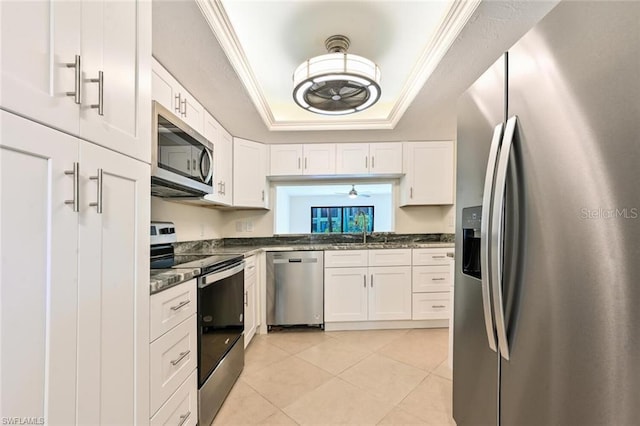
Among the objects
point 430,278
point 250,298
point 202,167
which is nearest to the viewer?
point 202,167

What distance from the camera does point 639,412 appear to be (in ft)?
1.83

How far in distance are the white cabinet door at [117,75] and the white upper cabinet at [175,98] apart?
2.27 ft

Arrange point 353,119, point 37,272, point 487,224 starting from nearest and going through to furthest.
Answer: point 37,272 → point 487,224 → point 353,119

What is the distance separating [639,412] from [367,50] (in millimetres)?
2212

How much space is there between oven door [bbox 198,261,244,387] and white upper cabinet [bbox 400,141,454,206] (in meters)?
2.26

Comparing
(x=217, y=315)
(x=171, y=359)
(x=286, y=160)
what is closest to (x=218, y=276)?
(x=217, y=315)

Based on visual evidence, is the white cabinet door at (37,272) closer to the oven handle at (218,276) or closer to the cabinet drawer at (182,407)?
the cabinet drawer at (182,407)

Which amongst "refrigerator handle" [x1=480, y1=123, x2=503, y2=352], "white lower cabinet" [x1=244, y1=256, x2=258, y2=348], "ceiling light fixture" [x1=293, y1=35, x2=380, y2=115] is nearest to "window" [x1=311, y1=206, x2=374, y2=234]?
"white lower cabinet" [x1=244, y1=256, x2=258, y2=348]

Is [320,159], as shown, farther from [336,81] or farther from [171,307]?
[171,307]

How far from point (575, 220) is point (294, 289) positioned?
2540mm

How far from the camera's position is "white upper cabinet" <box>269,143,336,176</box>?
129 inches

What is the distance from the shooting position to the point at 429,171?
327 centimetres

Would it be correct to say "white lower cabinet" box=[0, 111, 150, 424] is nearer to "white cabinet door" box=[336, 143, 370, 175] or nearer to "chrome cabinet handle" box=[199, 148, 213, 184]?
"chrome cabinet handle" box=[199, 148, 213, 184]

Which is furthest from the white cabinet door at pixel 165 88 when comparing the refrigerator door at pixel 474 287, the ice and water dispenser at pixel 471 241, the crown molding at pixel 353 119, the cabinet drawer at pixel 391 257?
the cabinet drawer at pixel 391 257
